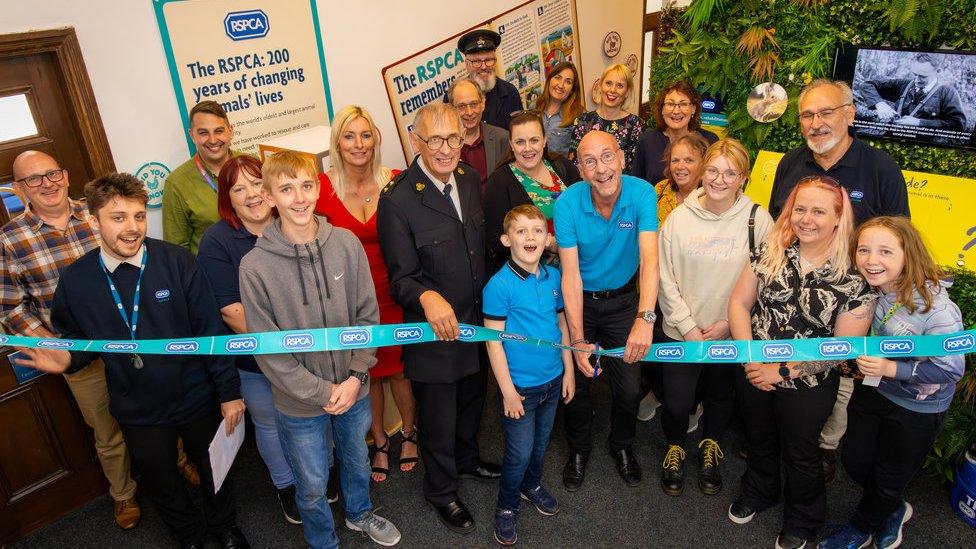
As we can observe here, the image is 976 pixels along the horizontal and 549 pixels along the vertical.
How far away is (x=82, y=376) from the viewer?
10.3 feet

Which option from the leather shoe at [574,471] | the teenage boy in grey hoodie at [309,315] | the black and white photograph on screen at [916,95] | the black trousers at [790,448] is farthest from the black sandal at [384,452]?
the black and white photograph on screen at [916,95]

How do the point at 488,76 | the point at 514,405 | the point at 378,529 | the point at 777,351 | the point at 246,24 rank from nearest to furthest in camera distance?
1. the point at 777,351
2. the point at 514,405
3. the point at 378,529
4. the point at 246,24
5. the point at 488,76

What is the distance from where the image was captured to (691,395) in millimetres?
3279

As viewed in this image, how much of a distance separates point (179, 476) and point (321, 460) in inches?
28.0

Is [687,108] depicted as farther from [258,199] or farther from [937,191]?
[258,199]

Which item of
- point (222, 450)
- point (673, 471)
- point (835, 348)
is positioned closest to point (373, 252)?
point (222, 450)

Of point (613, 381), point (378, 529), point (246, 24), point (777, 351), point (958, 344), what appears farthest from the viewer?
point (246, 24)

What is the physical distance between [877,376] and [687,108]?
88.4 inches

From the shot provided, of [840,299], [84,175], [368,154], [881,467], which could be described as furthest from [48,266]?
[881,467]

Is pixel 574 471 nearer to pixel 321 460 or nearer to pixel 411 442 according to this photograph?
pixel 411 442

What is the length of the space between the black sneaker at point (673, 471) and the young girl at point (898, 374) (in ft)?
2.82

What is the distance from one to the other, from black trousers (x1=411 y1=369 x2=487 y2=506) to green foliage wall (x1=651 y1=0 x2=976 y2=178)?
2.79m

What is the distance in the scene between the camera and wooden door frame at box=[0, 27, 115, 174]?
3.20 metres

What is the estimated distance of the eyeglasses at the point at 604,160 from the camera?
2836 millimetres
